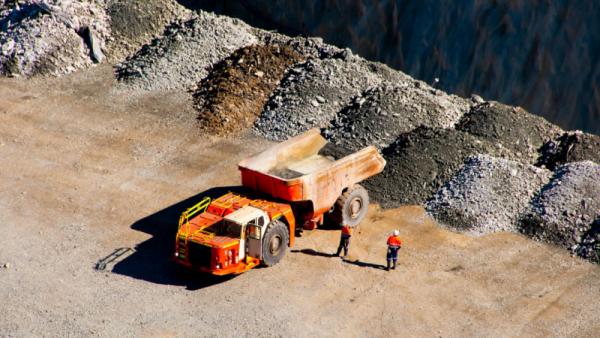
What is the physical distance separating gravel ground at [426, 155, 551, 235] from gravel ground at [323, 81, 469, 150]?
2.32 metres

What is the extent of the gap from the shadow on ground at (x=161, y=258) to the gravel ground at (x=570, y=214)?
22.8 feet

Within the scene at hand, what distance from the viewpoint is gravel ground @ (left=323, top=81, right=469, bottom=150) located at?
73.4ft

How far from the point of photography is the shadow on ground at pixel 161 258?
59.0ft

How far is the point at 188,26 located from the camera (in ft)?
88.3

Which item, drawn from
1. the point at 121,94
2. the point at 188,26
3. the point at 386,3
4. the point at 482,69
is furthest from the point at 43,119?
the point at 482,69

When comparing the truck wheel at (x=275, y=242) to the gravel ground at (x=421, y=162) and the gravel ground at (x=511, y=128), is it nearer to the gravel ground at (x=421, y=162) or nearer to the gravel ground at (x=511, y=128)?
the gravel ground at (x=421, y=162)

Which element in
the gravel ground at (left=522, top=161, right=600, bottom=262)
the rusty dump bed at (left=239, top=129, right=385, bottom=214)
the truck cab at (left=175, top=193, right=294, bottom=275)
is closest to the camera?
the truck cab at (left=175, top=193, right=294, bottom=275)

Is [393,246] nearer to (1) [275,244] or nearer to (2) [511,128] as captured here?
(1) [275,244]

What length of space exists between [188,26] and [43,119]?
5.37 meters

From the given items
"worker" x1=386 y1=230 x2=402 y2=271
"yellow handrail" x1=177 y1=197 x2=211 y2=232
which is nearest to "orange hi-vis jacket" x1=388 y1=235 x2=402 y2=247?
"worker" x1=386 y1=230 x2=402 y2=271

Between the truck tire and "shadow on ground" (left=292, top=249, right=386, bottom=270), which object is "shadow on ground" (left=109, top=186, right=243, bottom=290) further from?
the truck tire

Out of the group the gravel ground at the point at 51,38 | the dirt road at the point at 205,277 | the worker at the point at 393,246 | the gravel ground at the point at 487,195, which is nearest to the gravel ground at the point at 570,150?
the gravel ground at the point at 487,195

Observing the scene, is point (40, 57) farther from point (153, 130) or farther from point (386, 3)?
point (386, 3)

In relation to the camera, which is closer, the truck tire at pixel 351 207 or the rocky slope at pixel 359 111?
the truck tire at pixel 351 207
